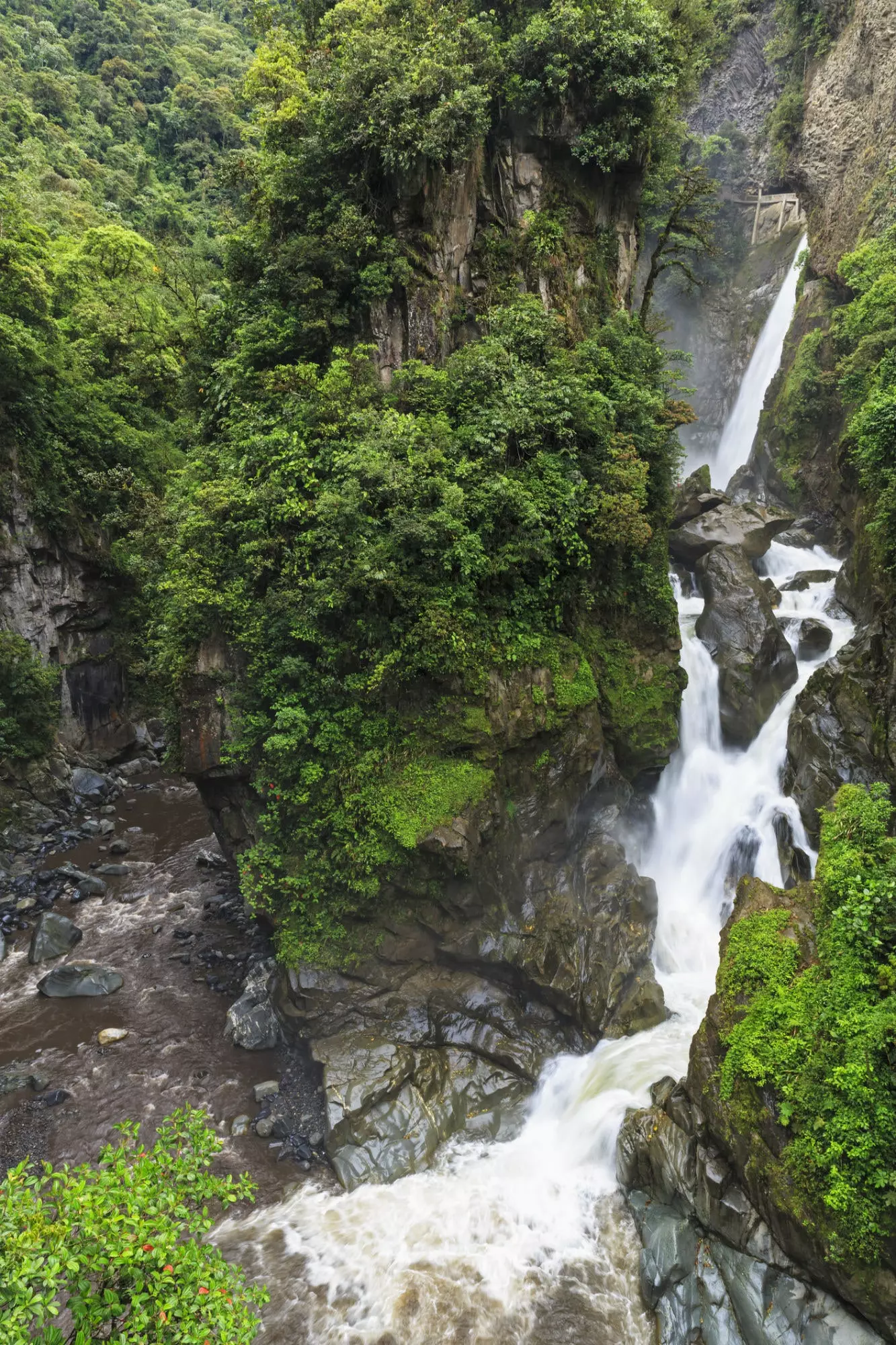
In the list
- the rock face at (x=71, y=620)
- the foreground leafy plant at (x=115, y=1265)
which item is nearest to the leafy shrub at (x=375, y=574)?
the foreground leafy plant at (x=115, y=1265)

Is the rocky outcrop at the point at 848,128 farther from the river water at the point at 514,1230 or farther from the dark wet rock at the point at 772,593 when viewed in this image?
the river water at the point at 514,1230

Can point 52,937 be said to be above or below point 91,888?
below

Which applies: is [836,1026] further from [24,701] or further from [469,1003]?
[24,701]

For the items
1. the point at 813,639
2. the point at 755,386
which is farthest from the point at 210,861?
the point at 755,386

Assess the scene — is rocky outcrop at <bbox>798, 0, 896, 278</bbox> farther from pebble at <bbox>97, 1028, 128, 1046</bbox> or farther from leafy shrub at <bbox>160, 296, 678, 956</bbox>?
pebble at <bbox>97, 1028, 128, 1046</bbox>

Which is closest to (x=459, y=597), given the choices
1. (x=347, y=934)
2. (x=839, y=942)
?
(x=347, y=934)

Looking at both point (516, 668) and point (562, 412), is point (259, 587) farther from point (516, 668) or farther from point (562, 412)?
point (562, 412)
